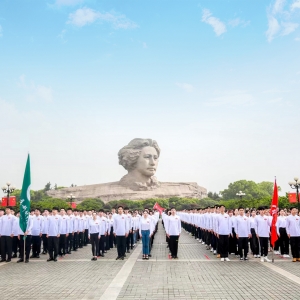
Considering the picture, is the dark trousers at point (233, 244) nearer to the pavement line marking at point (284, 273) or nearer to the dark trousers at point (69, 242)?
the pavement line marking at point (284, 273)

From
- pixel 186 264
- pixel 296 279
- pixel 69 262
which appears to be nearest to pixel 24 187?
pixel 69 262

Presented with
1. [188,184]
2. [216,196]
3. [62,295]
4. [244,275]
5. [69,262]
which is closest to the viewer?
[62,295]

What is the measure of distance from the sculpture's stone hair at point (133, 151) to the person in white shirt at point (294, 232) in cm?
5553

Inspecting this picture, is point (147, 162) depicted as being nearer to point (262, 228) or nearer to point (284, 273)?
point (262, 228)

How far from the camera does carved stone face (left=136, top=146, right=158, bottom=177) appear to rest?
216 ft

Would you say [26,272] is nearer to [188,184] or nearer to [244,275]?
[244,275]

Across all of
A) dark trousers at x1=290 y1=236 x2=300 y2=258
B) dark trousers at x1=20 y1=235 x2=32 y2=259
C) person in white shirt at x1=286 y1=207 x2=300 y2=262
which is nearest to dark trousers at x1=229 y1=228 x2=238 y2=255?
person in white shirt at x1=286 y1=207 x2=300 y2=262

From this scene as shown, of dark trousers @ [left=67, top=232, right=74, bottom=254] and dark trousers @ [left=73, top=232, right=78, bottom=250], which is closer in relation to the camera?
dark trousers @ [left=67, top=232, right=74, bottom=254]

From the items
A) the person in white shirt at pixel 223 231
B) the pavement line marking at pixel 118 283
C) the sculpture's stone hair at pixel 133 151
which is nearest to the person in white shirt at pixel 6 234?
the pavement line marking at pixel 118 283

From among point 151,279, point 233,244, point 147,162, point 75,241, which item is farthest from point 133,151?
point 151,279

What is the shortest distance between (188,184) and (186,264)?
61.9 meters

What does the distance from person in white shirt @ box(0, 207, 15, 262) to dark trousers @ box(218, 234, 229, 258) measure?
654 centimetres

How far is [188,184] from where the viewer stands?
236ft

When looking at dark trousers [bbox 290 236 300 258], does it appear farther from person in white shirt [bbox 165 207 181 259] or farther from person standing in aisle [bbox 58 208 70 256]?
person standing in aisle [bbox 58 208 70 256]
